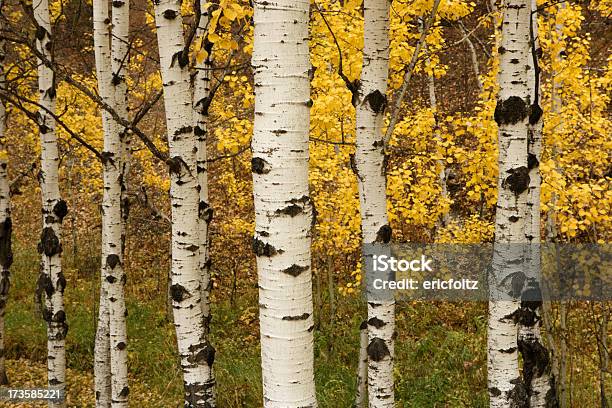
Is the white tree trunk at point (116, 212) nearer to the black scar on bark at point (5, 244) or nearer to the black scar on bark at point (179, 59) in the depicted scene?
the black scar on bark at point (179, 59)

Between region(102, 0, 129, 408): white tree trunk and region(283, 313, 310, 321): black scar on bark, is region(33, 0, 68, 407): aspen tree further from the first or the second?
region(283, 313, 310, 321): black scar on bark

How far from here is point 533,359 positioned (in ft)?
13.5

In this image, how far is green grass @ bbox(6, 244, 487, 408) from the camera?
6992 millimetres

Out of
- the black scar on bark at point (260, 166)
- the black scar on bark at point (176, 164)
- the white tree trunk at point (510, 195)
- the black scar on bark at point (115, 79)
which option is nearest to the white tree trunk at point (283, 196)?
the black scar on bark at point (260, 166)

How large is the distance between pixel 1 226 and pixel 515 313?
20.5ft

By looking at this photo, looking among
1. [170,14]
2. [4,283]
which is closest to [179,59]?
[170,14]

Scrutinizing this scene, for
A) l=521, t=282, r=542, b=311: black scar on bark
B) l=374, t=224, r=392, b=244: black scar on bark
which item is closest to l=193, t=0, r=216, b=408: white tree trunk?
l=374, t=224, r=392, b=244: black scar on bark

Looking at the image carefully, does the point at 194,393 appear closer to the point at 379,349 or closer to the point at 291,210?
the point at 379,349

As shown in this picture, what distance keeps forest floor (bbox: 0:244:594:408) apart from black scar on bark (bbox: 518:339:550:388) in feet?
8.39

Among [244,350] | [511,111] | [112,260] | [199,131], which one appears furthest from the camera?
[244,350]

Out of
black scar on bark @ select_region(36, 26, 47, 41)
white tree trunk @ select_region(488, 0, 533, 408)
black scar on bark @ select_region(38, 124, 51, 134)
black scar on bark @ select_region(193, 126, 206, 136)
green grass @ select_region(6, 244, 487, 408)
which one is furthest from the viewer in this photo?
green grass @ select_region(6, 244, 487, 408)

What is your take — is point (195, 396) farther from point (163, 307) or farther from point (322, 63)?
point (163, 307)

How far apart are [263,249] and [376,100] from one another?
7.58ft

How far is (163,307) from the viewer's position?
10.9 meters
